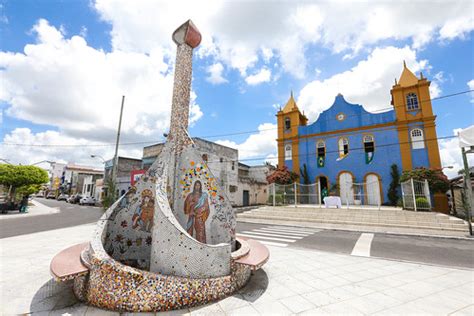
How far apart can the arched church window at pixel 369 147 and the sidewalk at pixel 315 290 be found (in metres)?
14.4

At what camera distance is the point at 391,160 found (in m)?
16.5

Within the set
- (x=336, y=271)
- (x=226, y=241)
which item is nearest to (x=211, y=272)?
(x=226, y=241)

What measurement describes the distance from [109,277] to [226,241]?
189cm

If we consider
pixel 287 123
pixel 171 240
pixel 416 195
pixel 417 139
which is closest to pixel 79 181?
pixel 287 123

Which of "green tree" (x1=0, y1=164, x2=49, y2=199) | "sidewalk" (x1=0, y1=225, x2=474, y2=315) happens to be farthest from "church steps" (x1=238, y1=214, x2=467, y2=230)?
"green tree" (x1=0, y1=164, x2=49, y2=199)

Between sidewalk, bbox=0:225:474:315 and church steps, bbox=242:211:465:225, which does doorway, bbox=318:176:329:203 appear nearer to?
church steps, bbox=242:211:465:225

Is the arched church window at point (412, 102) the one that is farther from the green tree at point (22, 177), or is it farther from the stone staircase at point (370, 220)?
the green tree at point (22, 177)

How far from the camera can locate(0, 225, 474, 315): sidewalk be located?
277 cm

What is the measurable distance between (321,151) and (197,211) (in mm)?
18018

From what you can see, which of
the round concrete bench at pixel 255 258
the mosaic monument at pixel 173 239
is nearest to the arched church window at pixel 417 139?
the round concrete bench at pixel 255 258

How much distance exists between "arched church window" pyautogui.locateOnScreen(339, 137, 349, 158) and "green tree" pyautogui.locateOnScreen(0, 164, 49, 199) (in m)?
26.8

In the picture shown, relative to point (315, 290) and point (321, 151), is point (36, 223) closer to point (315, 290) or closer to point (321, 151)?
point (315, 290)

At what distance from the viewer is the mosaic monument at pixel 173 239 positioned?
2664 mm

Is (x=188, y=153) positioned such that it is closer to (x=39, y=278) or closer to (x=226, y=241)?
(x=226, y=241)
